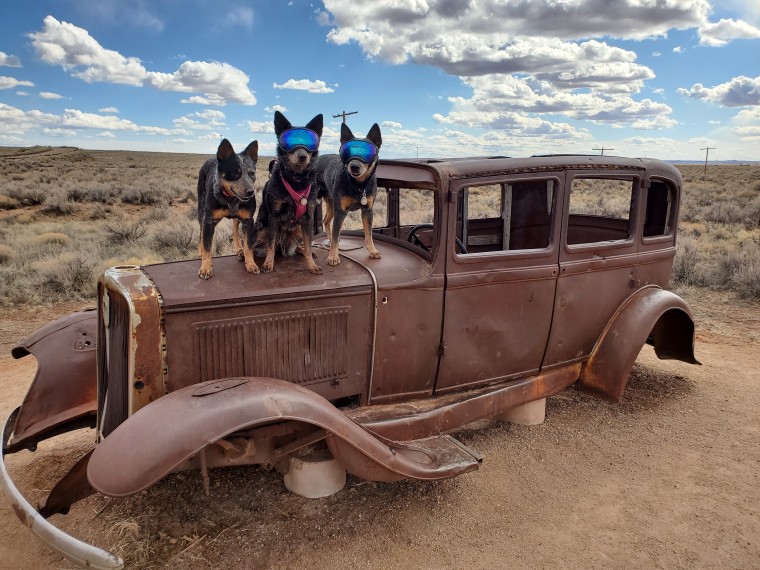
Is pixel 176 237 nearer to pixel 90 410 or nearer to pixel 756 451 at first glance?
pixel 90 410

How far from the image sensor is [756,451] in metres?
4.44

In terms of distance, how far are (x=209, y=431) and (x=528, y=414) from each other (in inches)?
115

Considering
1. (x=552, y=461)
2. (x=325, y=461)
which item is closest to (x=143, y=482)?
(x=325, y=461)

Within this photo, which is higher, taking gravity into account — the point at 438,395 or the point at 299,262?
the point at 299,262

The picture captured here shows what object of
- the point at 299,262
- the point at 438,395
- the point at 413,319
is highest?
the point at 299,262

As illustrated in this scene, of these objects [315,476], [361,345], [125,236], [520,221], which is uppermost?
[520,221]

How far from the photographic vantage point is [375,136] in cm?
367

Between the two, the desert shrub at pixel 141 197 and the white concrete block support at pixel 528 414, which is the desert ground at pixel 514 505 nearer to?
the white concrete block support at pixel 528 414

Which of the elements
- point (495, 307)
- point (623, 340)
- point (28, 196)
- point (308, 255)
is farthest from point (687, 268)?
point (28, 196)

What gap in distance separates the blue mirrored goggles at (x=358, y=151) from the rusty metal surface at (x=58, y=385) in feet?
7.67

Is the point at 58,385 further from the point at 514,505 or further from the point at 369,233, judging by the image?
the point at 514,505

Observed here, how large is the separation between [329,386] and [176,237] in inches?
356

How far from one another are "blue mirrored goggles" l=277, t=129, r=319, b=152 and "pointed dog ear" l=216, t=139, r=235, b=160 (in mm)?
320

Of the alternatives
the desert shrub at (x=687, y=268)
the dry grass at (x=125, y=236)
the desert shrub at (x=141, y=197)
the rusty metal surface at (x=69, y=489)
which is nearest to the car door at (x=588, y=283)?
the rusty metal surface at (x=69, y=489)
